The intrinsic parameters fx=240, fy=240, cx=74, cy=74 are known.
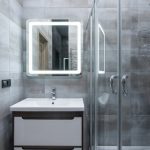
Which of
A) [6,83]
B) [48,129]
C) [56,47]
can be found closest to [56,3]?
[56,47]

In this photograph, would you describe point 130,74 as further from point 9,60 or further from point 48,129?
point 9,60

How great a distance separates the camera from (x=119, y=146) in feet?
5.84

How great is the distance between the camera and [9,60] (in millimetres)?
2572

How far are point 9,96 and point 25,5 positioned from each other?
117 centimetres

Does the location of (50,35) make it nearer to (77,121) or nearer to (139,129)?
(77,121)

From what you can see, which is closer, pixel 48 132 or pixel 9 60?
pixel 48 132

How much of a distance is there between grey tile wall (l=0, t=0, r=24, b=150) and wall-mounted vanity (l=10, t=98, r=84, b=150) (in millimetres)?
176

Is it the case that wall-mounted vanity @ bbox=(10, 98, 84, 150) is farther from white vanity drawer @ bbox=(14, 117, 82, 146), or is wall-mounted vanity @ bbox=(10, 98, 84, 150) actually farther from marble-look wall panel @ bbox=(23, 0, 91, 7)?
marble-look wall panel @ bbox=(23, 0, 91, 7)

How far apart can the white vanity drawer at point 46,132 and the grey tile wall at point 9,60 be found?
0.64ft

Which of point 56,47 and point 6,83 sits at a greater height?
point 56,47

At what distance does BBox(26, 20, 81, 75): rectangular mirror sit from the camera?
2949 mm

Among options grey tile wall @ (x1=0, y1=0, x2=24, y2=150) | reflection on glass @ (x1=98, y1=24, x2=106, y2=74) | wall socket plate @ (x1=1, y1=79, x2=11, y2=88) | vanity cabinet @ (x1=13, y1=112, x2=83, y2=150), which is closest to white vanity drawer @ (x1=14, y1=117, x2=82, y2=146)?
vanity cabinet @ (x1=13, y1=112, x2=83, y2=150)

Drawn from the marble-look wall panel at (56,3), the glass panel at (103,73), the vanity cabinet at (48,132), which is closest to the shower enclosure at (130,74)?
the glass panel at (103,73)

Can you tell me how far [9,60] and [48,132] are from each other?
0.87m
